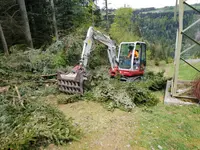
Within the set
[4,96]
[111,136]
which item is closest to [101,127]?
[111,136]

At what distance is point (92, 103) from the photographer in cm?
504

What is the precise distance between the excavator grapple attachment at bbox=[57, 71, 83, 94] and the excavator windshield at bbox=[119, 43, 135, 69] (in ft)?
8.71

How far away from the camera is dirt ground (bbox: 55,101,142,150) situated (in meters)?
3.09

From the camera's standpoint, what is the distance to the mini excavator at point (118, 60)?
5622 mm

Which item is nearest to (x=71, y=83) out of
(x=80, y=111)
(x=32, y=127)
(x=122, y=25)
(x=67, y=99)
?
(x=67, y=99)

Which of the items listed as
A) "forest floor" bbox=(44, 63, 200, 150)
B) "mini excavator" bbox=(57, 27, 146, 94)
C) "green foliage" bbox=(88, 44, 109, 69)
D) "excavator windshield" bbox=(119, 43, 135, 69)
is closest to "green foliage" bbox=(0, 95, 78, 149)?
"forest floor" bbox=(44, 63, 200, 150)

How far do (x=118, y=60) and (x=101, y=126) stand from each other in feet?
14.1

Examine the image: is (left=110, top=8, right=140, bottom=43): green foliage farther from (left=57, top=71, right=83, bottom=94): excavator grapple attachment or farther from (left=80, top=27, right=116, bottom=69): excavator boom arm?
(left=57, top=71, right=83, bottom=94): excavator grapple attachment

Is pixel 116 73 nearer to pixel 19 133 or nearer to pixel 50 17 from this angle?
pixel 19 133

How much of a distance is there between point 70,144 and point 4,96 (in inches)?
100.0

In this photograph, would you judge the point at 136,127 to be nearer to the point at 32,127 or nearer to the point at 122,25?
the point at 32,127

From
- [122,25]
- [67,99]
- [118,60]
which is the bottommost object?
[67,99]

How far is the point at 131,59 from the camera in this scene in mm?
6996

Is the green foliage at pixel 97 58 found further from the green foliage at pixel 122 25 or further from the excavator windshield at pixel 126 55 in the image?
the green foliage at pixel 122 25
